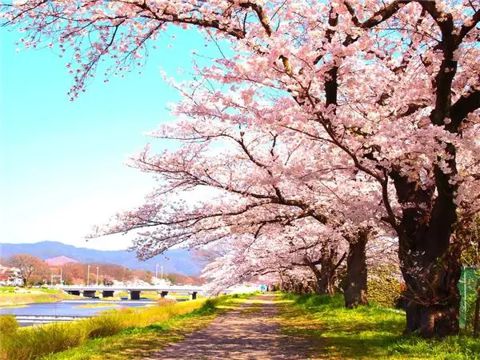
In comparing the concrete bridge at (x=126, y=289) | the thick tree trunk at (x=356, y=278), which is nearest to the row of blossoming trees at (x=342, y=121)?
the thick tree trunk at (x=356, y=278)

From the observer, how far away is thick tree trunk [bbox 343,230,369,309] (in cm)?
2002

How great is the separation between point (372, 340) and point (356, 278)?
28.4 ft

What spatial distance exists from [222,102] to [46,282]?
141057mm

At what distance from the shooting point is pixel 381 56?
12.6m

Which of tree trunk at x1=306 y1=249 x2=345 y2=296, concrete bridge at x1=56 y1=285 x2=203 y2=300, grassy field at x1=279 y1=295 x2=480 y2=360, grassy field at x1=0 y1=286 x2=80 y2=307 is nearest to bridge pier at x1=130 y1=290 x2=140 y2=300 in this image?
concrete bridge at x1=56 y1=285 x2=203 y2=300

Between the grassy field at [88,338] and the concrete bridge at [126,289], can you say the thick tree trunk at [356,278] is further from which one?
the concrete bridge at [126,289]

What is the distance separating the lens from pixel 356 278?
20.5m

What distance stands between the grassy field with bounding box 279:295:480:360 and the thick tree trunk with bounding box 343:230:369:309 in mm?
1217

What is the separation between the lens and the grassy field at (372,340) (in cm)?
945

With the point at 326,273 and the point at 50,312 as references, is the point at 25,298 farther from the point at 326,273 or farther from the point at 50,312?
the point at 326,273

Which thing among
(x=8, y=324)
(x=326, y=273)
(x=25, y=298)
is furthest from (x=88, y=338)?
(x=25, y=298)

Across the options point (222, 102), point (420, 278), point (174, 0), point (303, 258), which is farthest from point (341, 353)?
point (303, 258)

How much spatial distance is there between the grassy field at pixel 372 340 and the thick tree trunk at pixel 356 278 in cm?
122

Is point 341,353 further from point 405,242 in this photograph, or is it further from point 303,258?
point 303,258
